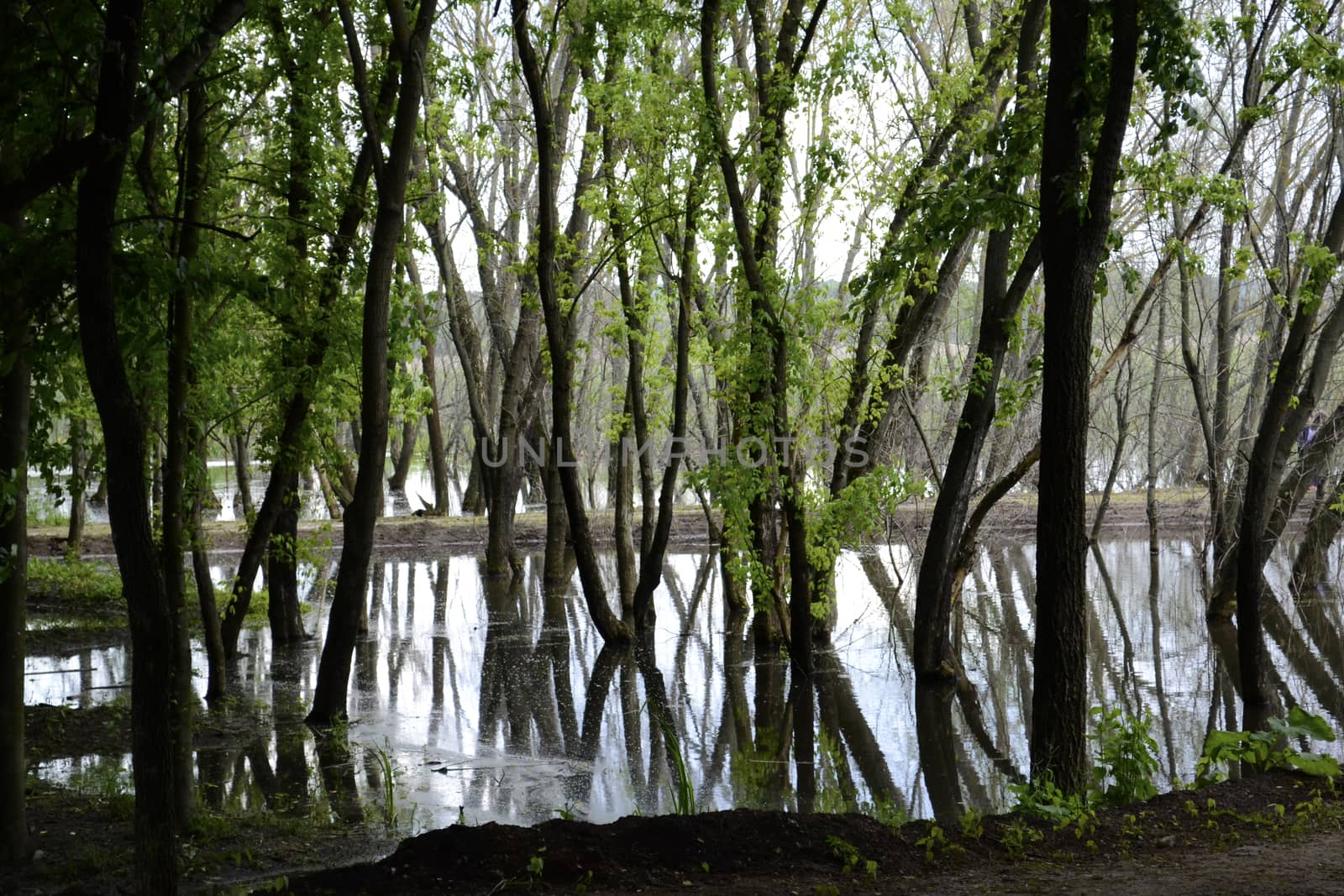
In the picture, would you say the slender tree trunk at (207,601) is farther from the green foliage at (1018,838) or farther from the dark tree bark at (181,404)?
the green foliage at (1018,838)

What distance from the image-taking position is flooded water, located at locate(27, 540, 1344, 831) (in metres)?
8.34

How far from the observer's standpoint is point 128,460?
4.52 metres

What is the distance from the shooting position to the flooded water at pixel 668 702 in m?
8.34

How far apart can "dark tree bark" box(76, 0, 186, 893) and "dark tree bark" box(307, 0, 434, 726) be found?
4946mm

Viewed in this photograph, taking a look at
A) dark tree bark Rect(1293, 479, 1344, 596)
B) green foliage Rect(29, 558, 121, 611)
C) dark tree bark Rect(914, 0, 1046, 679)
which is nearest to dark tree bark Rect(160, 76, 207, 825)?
dark tree bark Rect(914, 0, 1046, 679)

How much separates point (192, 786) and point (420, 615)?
946cm

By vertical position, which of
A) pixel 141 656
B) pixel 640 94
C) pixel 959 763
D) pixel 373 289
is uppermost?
pixel 640 94

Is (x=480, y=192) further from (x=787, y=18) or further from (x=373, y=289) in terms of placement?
(x=373, y=289)

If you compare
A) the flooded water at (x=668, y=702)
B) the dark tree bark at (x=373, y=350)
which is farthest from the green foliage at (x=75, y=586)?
the dark tree bark at (x=373, y=350)

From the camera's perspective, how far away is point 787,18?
12922mm

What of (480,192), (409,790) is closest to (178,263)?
(409,790)

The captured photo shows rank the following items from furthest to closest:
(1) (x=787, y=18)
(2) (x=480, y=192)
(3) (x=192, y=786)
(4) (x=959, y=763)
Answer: (2) (x=480, y=192) < (1) (x=787, y=18) < (4) (x=959, y=763) < (3) (x=192, y=786)

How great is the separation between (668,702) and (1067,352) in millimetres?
5766

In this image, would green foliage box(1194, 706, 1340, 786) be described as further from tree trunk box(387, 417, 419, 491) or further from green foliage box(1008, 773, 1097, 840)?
tree trunk box(387, 417, 419, 491)
